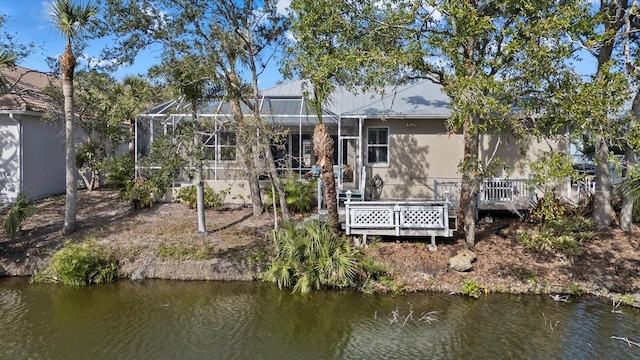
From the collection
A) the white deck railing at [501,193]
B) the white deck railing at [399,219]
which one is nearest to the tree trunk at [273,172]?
the white deck railing at [399,219]

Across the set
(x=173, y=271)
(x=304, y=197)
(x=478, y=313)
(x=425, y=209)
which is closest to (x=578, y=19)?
(x=425, y=209)

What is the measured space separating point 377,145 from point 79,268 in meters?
A: 10.3

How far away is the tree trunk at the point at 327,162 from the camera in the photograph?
39.3 feet

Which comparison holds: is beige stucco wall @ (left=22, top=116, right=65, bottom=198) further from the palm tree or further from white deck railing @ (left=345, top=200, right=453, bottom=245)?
white deck railing @ (left=345, top=200, right=453, bottom=245)

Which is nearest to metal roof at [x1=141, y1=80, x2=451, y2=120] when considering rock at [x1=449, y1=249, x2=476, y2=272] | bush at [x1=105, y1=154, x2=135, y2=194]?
bush at [x1=105, y1=154, x2=135, y2=194]

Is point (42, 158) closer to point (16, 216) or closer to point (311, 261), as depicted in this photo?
point (16, 216)

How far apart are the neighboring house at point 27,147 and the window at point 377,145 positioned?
1119cm

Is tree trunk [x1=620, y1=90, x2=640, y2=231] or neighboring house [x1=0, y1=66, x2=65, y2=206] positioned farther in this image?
neighboring house [x1=0, y1=66, x2=65, y2=206]

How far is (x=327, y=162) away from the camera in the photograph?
12.1 meters

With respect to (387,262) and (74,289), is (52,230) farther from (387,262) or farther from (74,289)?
(387,262)

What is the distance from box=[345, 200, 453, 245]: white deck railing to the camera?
39.3ft

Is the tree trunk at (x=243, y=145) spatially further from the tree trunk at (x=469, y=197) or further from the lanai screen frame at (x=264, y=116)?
the tree trunk at (x=469, y=197)

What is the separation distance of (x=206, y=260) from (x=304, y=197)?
419 cm

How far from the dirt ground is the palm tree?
32.8 inches
